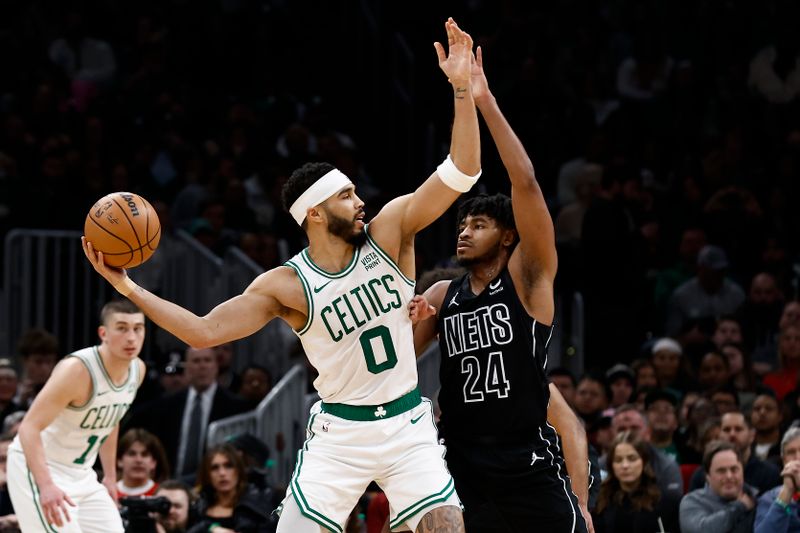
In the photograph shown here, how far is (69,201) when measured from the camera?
1384cm

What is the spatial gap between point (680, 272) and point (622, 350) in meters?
1.08

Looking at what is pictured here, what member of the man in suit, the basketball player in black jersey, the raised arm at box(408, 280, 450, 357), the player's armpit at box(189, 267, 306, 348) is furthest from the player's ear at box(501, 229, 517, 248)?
the man in suit

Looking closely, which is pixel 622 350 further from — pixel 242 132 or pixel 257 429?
pixel 242 132

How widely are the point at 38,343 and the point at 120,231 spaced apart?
5985mm

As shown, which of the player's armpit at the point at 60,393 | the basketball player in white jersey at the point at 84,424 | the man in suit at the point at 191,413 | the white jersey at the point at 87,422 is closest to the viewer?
the player's armpit at the point at 60,393

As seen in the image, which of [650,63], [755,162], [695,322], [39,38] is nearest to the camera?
[695,322]

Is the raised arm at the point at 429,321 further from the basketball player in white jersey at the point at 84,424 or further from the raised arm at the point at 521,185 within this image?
the basketball player in white jersey at the point at 84,424

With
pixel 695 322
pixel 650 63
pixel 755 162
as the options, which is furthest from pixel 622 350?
pixel 650 63

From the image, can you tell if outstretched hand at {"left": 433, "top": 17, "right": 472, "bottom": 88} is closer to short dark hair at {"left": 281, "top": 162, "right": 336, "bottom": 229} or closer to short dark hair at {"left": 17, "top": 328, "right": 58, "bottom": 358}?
short dark hair at {"left": 281, "top": 162, "right": 336, "bottom": 229}

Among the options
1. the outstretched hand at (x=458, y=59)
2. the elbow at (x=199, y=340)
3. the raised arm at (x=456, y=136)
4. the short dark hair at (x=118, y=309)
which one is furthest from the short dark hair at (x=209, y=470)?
the outstretched hand at (x=458, y=59)

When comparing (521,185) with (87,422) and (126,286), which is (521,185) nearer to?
(126,286)

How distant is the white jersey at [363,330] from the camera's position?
6.90 m

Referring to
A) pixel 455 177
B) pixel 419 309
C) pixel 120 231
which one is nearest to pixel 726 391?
pixel 419 309

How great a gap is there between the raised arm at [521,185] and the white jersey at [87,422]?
3250 mm
